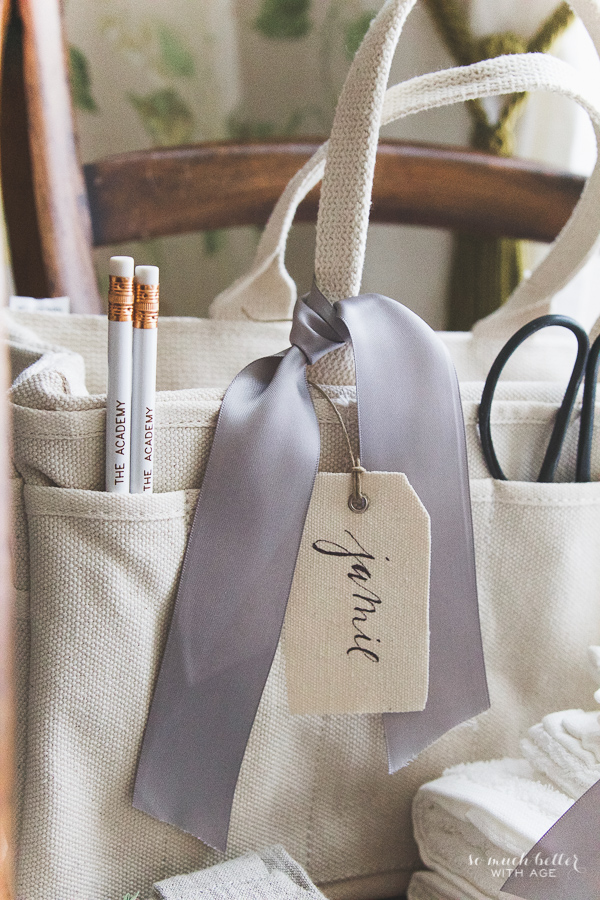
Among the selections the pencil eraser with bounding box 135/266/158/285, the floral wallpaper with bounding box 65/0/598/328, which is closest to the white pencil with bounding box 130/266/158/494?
the pencil eraser with bounding box 135/266/158/285

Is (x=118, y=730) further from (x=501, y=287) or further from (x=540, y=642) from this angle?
(x=501, y=287)

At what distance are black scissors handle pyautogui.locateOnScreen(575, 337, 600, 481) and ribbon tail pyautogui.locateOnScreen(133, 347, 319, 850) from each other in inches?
6.3

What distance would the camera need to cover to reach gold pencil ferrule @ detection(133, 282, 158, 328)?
314 millimetres

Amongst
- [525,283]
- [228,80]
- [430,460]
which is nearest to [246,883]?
[430,460]

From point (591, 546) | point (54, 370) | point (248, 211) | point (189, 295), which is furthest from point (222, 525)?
point (189, 295)

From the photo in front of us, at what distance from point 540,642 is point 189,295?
0.53 metres

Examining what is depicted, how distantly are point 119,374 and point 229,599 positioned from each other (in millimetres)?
115

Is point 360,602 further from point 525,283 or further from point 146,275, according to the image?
point 525,283

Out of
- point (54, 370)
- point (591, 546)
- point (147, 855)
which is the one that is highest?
point (54, 370)

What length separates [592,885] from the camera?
329mm

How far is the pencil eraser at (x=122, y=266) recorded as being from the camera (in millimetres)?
301

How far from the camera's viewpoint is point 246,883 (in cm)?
34

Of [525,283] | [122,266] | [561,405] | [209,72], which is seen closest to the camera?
[122,266]

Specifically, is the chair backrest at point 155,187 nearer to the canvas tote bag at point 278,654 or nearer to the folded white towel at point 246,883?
the canvas tote bag at point 278,654
